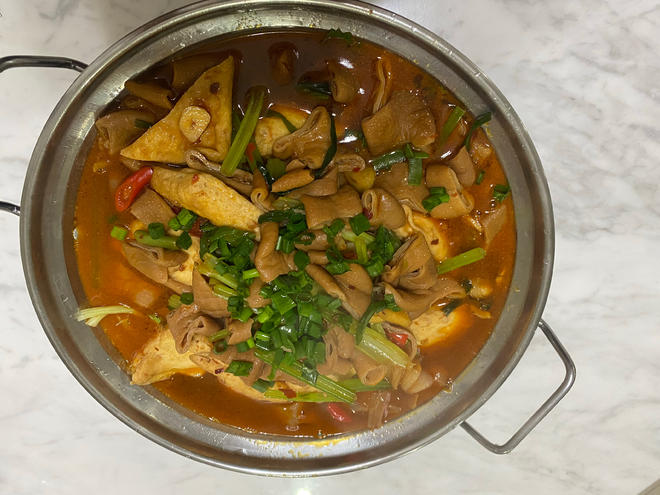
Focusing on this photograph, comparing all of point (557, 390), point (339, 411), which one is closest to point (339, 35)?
point (339, 411)

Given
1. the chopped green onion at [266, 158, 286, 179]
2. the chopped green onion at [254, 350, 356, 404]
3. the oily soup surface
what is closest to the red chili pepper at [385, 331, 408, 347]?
the oily soup surface

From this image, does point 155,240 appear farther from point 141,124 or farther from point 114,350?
point 114,350

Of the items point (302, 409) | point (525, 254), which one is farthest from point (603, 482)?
point (302, 409)

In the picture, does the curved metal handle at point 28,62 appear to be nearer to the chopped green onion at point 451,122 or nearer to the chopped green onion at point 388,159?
the chopped green onion at point 388,159

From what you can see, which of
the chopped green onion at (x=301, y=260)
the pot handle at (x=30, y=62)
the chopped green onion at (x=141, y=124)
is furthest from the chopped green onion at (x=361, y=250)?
the pot handle at (x=30, y=62)

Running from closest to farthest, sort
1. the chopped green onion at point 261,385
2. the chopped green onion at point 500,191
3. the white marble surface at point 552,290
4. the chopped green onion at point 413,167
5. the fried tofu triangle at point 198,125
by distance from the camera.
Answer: the fried tofu triangle at point 198,125 < the chopped green onion at point 413,167 < the chopped green onion at point 500,191 < the chopped green onion at point 261,385 < the white marble surface at point 552,290

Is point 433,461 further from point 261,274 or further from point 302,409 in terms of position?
point 261,274
